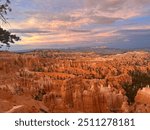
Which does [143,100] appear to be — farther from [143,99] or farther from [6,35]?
[6,35]

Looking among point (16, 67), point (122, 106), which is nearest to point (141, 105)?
point (122, 106)

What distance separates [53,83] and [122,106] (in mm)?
1288

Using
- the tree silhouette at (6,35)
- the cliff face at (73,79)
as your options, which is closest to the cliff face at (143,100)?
the cliff face at (73,79)

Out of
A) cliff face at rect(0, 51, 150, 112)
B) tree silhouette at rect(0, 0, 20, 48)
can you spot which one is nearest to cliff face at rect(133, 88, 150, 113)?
cliff face at rect(0, 51, 150, 112)

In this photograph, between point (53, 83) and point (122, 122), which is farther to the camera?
point (53, 83)

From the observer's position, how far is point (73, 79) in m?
8.69

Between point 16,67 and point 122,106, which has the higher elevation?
point 16,67

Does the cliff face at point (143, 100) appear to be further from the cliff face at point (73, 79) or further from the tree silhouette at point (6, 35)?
the tree silhouette at point (6, 35)

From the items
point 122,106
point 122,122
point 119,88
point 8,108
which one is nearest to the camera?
point 122,122

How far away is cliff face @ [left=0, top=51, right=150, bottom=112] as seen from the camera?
8414 mm

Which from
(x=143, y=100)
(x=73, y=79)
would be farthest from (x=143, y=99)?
(x=73, y=79)

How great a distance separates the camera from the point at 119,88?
8867 mm

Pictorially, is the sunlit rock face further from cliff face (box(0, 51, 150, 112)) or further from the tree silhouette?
the tree silhouette

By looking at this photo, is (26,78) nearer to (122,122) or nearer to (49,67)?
(49,67)
